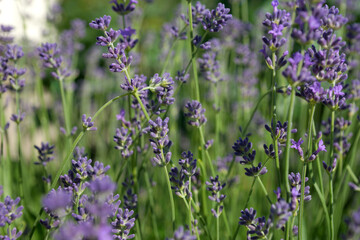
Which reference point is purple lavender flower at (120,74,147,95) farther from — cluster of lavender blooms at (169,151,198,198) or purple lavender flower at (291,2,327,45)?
purple lavender flower at (291,2,327,45)

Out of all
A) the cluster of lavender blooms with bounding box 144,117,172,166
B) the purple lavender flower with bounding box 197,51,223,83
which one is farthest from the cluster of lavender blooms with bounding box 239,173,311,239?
the purple lavender flower with bounding box 197,51,223,83

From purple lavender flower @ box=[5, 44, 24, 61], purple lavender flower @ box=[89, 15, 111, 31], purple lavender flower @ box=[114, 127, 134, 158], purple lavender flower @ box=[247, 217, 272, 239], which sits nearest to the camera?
purple lavender flower @ box=[247, 217, 272, 239]

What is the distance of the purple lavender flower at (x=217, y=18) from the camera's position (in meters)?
0.91

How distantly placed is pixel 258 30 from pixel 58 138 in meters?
1.28

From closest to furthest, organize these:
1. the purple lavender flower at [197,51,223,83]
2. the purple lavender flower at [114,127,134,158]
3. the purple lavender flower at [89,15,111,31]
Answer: the purple lavender flower at [89,15,111,31]
the purple lavender flower at [114,127,134,158]
the purple lavender flower at [197,51,223,83]

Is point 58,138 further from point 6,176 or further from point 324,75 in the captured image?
point 324,75

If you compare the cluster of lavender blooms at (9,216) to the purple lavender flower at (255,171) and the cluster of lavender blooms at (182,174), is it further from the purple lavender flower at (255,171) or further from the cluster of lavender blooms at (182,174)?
the purple lavender flower at (255,171)

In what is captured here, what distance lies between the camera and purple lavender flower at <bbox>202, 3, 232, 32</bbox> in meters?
0.91

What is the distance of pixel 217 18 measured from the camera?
93cm

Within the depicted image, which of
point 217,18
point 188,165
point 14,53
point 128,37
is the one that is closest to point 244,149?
point 188,165

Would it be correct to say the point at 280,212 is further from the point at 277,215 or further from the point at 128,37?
the point at 128,37

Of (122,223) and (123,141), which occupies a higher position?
(123,141)

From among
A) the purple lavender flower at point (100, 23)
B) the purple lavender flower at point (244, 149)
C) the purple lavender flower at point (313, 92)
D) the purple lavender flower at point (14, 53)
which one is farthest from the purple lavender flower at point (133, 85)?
the purple lavender flower at point (14, 53)

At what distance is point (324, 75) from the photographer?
0.73 metres
